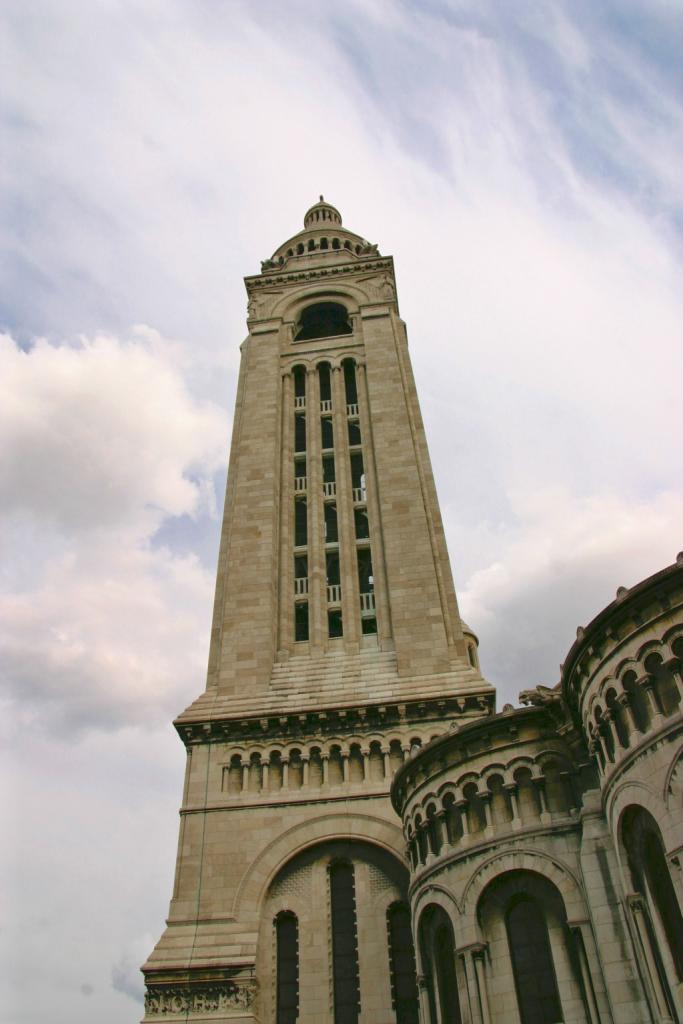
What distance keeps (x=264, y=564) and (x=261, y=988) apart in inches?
605

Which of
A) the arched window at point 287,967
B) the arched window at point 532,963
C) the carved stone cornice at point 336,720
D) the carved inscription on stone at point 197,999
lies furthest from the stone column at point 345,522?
the arched window at point 532,963

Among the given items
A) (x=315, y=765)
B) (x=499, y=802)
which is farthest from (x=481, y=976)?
(x=315, y=765)

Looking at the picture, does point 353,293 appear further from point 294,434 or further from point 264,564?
point 264,564

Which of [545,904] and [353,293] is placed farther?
[353,293]

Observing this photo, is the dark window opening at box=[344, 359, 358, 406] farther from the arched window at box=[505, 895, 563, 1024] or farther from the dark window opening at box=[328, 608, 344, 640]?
the arched window at box=[505, 895, 563, 1024]

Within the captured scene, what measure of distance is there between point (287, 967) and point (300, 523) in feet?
59.9

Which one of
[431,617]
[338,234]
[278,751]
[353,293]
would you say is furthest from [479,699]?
[338,234]

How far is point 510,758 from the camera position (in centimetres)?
2052

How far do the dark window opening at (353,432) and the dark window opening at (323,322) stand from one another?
8679mm

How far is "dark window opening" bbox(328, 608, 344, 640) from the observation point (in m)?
33.9

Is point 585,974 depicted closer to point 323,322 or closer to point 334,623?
point 334,623

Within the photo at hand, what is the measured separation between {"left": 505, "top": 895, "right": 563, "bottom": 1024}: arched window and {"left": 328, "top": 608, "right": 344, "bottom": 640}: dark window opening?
15603 mm

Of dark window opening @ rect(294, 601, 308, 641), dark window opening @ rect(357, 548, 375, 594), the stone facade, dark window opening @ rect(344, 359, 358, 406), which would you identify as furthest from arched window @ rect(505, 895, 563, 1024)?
dark window opening @ rect(344, 359, 358, 406)

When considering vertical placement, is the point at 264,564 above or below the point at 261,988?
above
